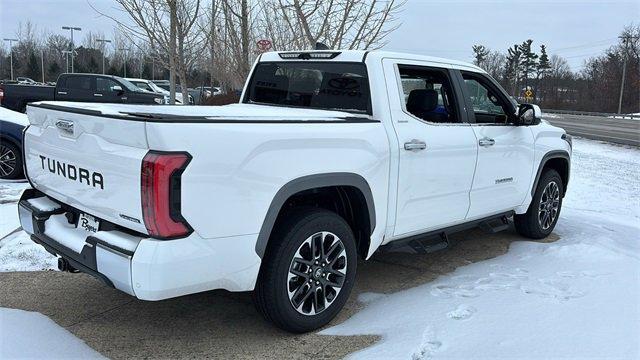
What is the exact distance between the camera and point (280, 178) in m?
3.23

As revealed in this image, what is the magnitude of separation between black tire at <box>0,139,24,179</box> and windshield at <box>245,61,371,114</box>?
203 inches

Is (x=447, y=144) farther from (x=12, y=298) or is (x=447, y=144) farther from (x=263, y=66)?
(x=12, y=298)

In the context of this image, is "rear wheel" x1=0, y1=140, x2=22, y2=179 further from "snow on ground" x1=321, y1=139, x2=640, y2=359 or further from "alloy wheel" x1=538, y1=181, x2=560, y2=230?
"alloy wheel" x1=538, y1=181, x2=560, y2=230

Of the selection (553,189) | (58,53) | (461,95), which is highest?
(58,53)

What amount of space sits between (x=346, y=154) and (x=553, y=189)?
342cm

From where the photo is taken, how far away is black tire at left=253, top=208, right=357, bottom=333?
3.35 meters

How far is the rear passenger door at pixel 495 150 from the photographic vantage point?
4.81 metres

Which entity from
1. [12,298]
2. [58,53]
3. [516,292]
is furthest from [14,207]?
[58,53]

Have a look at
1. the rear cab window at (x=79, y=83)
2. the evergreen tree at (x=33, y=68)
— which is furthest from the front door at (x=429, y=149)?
the evergreen tree at (x=33, y=68)

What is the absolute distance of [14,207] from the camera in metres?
6.64

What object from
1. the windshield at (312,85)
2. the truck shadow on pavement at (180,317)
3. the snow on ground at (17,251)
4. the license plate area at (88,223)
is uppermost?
the windshield at (312,85)

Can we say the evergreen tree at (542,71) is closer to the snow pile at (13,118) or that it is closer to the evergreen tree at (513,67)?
the evergreen tree at (513,67)

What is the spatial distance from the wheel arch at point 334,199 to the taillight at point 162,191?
566 mm

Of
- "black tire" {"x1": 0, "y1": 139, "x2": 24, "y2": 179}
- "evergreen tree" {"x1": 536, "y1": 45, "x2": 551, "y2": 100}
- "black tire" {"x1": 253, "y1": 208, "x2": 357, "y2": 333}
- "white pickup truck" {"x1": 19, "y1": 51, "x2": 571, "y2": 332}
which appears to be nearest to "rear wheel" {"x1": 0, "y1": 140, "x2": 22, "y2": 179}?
"black tire" {"x1": 0, "y1": 139, "x2": 24, "y2": 179}
